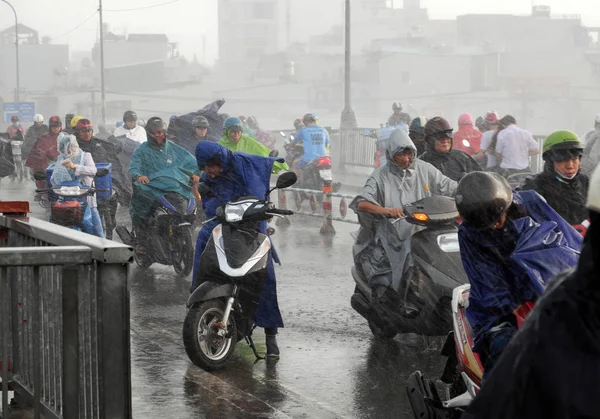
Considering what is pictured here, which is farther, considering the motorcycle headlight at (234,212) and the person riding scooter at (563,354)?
the motorcycle headlight at (234,212)

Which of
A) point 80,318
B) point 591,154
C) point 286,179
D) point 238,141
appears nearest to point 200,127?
point 238,141

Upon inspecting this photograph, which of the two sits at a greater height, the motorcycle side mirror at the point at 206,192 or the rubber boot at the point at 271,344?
the motorcycle side mirror at the point at 206,192

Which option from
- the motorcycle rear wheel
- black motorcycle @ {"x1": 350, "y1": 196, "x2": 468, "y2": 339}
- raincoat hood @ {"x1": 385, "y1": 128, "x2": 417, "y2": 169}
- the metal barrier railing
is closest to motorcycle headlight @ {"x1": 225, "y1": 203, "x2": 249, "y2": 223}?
black motorcycle @ {"x1": 350, "y1": 196, "x2": 468, "y2": 339}

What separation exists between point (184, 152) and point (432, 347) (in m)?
5.67

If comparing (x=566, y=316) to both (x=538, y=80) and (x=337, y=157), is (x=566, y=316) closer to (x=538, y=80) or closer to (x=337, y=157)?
(x=337, y=157)

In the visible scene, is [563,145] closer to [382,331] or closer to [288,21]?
[382,331]

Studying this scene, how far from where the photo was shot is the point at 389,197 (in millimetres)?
8688

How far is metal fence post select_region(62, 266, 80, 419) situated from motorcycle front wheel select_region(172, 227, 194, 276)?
8.35 meters

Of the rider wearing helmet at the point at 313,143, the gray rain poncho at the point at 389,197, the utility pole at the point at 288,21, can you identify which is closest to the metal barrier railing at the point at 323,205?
the rider wearing helmet at the point at 313,143

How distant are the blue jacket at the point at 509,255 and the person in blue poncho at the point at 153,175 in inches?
330

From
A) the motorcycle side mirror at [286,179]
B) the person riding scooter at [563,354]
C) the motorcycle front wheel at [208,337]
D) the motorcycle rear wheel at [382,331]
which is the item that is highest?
the person riding scooter at [563,354]

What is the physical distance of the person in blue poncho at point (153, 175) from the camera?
13062 millimetres

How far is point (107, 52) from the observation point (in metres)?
102

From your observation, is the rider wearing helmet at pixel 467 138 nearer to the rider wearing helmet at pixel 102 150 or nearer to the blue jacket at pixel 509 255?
the rider wearing helmet at pixel 102 150
